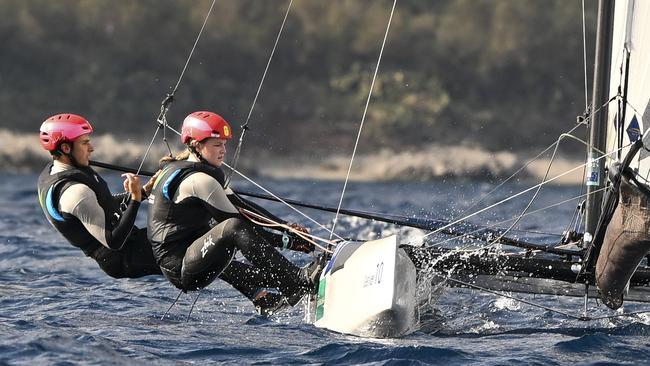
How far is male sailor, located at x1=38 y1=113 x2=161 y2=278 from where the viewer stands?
6219mm

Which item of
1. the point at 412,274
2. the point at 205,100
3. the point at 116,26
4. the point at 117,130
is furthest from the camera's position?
the point at 116,26

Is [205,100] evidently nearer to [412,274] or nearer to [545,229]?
[545,229]

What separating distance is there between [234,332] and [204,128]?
1115mm

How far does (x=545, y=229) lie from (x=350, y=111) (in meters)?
27.2

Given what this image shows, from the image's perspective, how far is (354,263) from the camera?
6094 mm

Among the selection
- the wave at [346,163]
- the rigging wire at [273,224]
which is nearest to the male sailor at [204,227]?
the rigging wire at [273,224]

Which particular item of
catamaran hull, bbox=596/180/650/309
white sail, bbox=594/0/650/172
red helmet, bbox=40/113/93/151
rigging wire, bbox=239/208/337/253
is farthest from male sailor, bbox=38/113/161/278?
white sail, bbox=594/0/650/172

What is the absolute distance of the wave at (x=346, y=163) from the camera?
32.9 metres

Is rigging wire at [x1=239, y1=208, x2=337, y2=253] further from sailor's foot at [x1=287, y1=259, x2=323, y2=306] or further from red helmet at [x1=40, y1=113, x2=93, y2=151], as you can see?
red helmet at [x1=40, y1=113, x2=93, y2=151]

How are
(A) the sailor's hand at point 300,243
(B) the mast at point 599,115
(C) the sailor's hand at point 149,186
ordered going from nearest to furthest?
(C) the sailor's hand at point 149,186
(A) the sailor's hand at point 300,243
(B) the mast at point 599,115

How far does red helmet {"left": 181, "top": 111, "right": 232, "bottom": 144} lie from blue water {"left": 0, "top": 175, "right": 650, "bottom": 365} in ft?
3.42

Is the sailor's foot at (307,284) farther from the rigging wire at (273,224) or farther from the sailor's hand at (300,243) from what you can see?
the sailor's hand at (300,243)

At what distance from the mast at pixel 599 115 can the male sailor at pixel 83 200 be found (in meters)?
2.61

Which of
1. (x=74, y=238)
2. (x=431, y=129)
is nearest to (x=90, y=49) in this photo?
(x=431, y=129)
